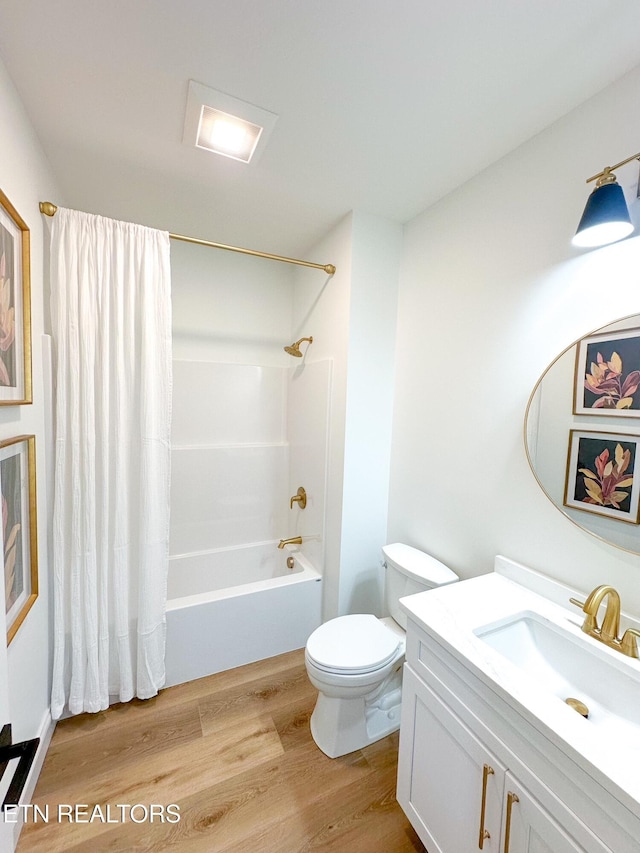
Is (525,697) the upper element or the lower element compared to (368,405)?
lower

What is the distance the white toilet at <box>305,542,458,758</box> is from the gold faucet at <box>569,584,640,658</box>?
0.59 m

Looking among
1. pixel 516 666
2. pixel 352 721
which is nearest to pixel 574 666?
pixel 516 666

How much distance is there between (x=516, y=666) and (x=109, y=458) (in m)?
1.73

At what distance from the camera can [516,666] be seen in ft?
3.44

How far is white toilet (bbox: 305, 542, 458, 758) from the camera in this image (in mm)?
1417

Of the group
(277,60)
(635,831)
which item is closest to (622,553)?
(635,831)

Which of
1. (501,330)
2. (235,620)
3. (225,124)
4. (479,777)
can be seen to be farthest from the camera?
(235,620)

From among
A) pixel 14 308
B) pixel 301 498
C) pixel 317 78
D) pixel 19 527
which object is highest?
pixel 317 78

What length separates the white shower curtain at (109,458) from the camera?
151cm

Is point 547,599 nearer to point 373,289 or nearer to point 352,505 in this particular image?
point 352,505

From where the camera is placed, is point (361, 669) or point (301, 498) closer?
point (361, 669)

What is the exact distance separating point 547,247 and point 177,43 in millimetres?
1345

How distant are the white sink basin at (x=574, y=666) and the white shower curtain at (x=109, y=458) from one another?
58.1 inches

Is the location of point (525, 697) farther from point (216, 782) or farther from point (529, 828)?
point (216, 782)
